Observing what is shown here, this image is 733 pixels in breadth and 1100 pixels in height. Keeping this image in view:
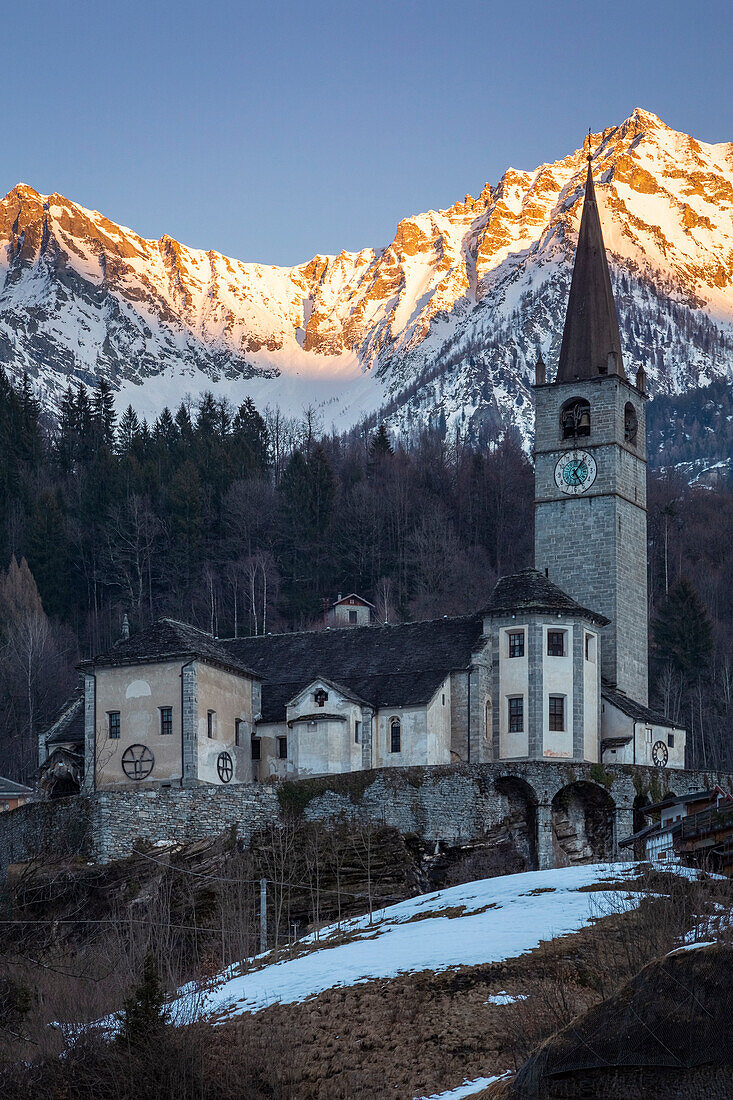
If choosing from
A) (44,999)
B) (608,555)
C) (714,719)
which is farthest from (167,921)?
(714,719)

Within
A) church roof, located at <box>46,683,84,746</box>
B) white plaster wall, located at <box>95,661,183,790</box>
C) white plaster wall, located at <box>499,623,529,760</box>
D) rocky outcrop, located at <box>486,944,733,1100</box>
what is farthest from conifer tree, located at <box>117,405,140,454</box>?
rocky outcrop, located at <box>486,944,733,1100</box>

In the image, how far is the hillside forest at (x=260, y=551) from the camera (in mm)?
107312

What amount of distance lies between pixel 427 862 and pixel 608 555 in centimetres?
2224

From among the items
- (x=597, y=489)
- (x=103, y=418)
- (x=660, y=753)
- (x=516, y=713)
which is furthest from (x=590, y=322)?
(x=103, y=418)

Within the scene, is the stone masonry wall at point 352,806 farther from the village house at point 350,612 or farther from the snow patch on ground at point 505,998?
the village house at point 350,612

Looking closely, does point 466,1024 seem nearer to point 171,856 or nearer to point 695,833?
point 695,833

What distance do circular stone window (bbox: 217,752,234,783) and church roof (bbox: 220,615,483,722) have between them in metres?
3.10

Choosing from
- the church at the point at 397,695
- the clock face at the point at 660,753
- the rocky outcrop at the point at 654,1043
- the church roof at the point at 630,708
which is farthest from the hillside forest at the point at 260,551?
the rocky outcrop at the point at 654,1043

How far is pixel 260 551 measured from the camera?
123688 mm

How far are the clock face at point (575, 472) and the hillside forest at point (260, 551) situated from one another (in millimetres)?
25299

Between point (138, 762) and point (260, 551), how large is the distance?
55.3 m

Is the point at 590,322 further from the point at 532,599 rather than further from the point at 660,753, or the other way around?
the point at 660,753

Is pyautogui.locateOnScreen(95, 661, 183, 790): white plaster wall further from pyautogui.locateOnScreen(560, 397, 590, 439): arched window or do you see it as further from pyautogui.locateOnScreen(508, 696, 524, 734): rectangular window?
pyautogui.locateOnScreen(560, 397, 590, 439): arched window

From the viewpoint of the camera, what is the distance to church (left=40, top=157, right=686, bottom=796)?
6975 centimetres
